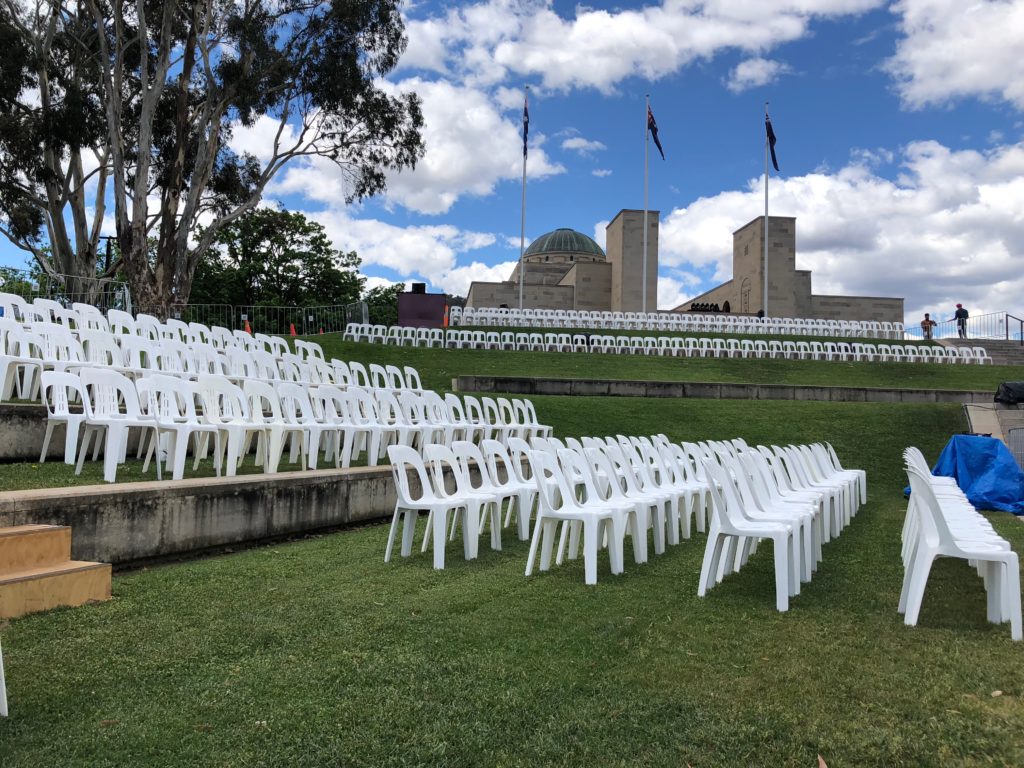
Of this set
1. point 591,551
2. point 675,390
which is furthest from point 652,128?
point 591,551

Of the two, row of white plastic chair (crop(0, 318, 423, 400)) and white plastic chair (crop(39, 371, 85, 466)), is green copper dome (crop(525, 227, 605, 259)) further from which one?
white plastic chair (crop(39, 371, 85, 466))

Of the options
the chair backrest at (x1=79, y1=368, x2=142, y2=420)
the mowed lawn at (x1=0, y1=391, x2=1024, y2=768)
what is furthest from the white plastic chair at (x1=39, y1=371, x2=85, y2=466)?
the mowed lawn at (x1=0, y1=391, x2=1024, y2=768)

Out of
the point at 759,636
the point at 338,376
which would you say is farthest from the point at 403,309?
the point at 759,636

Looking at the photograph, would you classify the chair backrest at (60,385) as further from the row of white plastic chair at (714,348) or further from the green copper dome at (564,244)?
the green copper dome at (564,244)

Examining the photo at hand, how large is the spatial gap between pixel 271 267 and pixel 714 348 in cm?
A: 2519

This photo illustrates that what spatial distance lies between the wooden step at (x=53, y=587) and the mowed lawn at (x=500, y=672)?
0.12 metres

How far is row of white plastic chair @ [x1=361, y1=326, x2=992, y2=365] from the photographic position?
83.8 feet

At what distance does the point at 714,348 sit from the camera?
84.9 ft

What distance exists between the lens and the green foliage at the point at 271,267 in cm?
3947

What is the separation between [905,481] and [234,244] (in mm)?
36427

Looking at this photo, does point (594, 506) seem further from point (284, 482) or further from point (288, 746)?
point (288, 746)

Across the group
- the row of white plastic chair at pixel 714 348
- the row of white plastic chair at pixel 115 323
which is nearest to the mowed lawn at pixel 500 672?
the row of white plastic chair at pixel 115 323

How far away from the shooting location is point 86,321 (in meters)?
11.1

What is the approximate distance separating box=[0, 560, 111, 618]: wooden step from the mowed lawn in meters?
0.12
